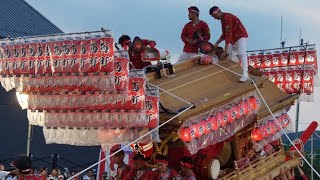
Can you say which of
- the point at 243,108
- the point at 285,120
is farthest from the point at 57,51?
the point at 285,120

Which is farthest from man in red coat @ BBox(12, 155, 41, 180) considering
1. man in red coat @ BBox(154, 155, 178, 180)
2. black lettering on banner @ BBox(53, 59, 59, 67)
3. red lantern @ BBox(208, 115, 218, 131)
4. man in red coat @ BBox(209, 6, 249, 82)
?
man in red coat @ BBox(209, 6, 249, 82)

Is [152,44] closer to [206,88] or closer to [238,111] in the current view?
[206,88]

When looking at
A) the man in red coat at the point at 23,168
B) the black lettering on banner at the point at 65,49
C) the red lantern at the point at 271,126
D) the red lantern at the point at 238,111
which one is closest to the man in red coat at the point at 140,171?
the red lantern at the point at 238,111

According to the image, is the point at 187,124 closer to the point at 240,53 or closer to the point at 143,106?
the point at 143,106

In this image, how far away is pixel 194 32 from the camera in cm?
1066

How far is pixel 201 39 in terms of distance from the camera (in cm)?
1055

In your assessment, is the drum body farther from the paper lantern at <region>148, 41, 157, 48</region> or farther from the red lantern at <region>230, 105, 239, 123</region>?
the paper lantern at <region>148, 41, 157, 48</region>

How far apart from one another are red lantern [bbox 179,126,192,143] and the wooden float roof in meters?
0.12

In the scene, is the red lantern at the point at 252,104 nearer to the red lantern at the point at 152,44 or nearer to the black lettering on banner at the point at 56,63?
the red lantern at the point at 152,44

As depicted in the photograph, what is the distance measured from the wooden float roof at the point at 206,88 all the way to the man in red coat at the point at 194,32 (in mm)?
721

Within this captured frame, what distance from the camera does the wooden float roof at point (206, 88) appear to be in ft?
26.7

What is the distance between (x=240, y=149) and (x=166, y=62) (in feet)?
6.75

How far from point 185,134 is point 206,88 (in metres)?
1.61

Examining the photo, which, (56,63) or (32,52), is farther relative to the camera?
(32,52)
